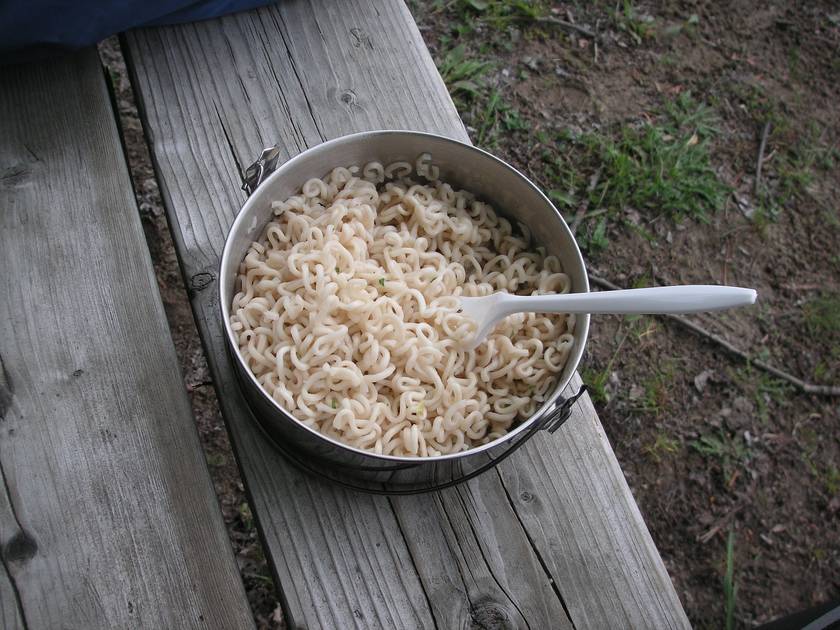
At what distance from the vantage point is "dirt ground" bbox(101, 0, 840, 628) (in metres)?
2.15

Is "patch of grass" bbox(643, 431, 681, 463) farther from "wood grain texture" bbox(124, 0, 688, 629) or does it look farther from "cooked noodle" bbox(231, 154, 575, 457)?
"cooked noodle" bbox(231, 154, 575, 457)

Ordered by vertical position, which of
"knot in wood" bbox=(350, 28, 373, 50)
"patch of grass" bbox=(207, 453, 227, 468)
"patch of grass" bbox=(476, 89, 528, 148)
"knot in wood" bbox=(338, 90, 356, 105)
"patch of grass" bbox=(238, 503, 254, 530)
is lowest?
"patch of grass" bbox=(238, 503, 254, 530)

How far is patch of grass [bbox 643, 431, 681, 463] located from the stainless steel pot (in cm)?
99

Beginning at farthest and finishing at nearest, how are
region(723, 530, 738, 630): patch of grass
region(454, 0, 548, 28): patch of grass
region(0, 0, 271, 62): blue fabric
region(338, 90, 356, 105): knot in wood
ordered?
region(454, 0, 548, 28): patch of grass → region(723, 530, 738, 630): patch of grass → region(338, 90, 356, 105): knot in wood → region(0, 0, 271, 62): blue fabric

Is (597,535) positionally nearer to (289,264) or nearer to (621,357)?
(289,264)

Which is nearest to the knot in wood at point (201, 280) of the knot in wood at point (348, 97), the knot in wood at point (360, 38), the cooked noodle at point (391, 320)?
the cooked noodle at point (391, 320)

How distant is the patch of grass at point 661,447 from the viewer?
2209mm

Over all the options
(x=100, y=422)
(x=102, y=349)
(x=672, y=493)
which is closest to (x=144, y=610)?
(x=100, y=422)

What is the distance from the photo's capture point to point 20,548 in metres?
1.21

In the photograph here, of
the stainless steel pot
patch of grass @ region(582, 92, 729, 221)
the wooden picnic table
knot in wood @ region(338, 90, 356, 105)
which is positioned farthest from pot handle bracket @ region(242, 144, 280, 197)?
patch of grass @ region(582, 92, 729, 221)

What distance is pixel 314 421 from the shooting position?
4.05 ft

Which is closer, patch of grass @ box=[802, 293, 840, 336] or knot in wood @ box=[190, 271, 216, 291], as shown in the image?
knot in wood @ box=[190, 271, 216, 291]

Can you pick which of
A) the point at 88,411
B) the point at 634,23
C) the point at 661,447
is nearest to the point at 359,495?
the point at 88,411

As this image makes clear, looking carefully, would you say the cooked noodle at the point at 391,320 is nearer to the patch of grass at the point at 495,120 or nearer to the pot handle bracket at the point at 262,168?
the pot handle bracket at the point at 262,168
